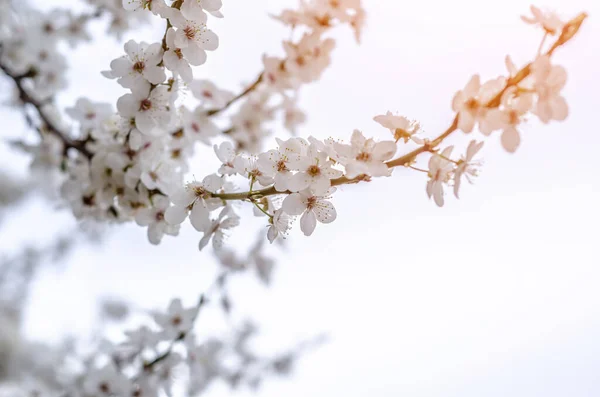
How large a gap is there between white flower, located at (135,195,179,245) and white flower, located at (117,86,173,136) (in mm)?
163

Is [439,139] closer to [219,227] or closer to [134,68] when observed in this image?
[219,227]

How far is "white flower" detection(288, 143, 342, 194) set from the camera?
→ 878 millimetres

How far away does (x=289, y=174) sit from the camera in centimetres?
92

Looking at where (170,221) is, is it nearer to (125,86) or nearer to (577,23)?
(125,86)

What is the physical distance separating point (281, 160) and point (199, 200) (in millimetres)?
210

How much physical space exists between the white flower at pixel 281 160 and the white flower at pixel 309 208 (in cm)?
3

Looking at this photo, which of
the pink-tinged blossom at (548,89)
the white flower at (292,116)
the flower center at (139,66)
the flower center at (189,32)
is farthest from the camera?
the white flower at (292,116)

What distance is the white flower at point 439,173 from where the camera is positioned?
903 mm

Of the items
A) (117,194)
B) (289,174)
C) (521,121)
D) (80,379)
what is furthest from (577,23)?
(80,379)

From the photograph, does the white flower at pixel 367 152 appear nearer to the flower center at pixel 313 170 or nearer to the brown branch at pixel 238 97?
the flower center at pixel 313 170

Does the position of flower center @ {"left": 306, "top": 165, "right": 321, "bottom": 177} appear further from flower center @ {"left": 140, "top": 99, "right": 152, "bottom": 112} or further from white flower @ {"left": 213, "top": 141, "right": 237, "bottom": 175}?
flower center @ {"left": 140, "top": 99, "right": 152, "bottom": 112}

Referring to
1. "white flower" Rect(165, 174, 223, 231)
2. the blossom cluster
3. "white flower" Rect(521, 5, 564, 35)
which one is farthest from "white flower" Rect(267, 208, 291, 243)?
"white flower" Rect(521, 5, 564, 35)

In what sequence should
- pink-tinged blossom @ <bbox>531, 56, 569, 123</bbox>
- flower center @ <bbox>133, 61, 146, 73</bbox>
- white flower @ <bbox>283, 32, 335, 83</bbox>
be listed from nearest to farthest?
pink-tinged blossom @ <bbox>531, 56, 569, 123</bbox>, flower center @ <bbox>133, 61, 146, 73</bbox>, white flower @ <bbox>283, 32, 335, 83</bbox>

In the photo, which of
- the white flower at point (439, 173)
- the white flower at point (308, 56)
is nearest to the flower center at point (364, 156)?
the white flower at point (439, 173)
